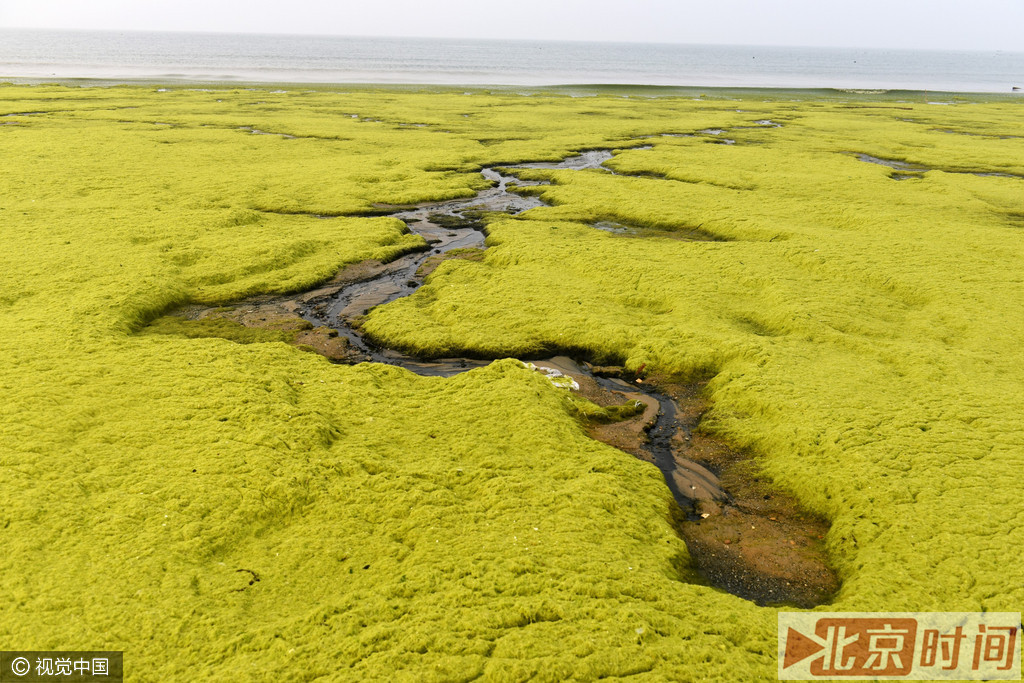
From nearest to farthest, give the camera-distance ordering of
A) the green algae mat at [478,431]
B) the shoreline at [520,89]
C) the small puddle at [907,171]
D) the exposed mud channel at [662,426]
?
the green algae mat at [478,431]
the exposed mud channel at [662,426]
the small puddle at [907,171]
the shoreline at [520,89]

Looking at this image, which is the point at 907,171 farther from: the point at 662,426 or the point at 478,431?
the point at 478,431

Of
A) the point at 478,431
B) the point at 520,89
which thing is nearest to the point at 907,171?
the point at 478,431

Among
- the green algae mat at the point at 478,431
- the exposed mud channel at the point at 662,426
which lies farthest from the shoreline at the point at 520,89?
the exposed mud channel at the point at 662,426

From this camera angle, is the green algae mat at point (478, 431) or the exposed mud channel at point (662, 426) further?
the exposed mud channel at point (662, 426)

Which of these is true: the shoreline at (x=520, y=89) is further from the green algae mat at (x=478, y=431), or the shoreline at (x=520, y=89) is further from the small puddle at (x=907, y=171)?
the green algae mat at (x=478, y=431)

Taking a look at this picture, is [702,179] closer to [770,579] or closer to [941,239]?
[941,239]
